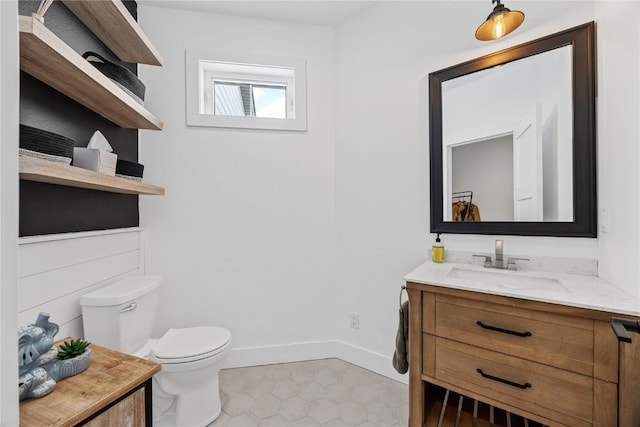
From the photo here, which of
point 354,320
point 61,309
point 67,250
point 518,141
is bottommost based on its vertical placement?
point 354,320

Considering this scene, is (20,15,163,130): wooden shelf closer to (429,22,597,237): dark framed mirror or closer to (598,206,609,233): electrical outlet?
(429,22,597,237): dark framed mirror

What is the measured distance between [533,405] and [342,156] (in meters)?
1.75

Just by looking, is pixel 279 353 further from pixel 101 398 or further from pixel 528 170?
pixel 528 170

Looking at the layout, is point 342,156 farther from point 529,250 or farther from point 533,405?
point 533,405

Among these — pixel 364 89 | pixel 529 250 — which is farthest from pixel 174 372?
pixel 364 89

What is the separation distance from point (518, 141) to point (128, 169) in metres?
2.10

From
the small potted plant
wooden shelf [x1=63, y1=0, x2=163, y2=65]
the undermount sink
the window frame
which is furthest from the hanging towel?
wooden shelf [x1=63, y1=0, x2=163, y2=65]

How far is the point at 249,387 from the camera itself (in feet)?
6.21

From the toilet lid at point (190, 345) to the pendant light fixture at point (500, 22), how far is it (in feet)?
6.79

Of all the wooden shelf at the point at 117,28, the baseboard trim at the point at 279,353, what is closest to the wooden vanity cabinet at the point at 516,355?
the baseboard trim at the point at 279,353

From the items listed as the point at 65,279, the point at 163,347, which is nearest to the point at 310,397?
the point at 163,347

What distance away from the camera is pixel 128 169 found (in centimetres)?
159

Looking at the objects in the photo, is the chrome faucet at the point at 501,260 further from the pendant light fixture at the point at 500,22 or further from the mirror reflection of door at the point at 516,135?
the pendant light fixture at the point at 500,22

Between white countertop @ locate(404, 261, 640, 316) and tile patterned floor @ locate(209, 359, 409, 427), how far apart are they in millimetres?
848
